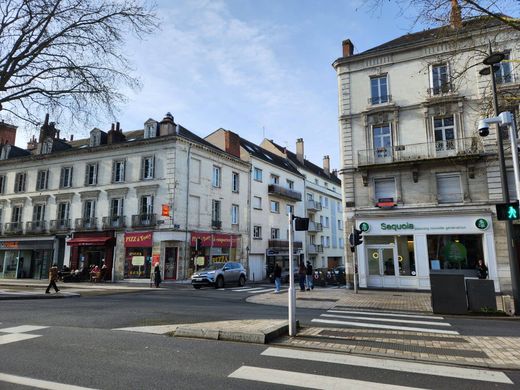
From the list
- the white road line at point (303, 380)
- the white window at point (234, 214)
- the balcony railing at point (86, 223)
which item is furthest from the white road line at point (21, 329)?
the white window at point (234, 214)

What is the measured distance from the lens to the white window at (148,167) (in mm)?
28891

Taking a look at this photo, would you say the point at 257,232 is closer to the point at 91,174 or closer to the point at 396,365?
the point at 91,174

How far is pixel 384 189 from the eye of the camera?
21.0m

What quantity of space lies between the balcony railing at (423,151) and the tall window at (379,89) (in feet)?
9.69

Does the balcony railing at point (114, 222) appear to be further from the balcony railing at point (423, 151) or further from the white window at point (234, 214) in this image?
the balcony railing at point (423, 151)

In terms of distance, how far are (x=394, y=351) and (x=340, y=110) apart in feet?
59.9

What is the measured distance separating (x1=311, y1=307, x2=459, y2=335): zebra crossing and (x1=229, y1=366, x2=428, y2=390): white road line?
4290mm

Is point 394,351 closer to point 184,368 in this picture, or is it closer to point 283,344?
point 283,344

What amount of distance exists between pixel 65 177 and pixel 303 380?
33.4m

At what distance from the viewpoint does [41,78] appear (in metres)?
16.6

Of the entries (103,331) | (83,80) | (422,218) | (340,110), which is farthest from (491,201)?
(83,80)

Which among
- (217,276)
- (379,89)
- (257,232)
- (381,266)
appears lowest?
(217,276)

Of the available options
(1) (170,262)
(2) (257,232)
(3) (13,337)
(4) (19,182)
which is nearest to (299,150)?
(2) (257,232)

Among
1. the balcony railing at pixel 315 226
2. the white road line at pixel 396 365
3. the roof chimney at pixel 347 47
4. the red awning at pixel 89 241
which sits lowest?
the white road line at pixel 396 365
